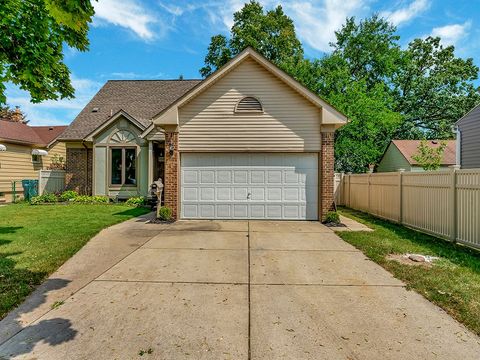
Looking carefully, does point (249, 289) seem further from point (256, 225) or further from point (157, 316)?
point (256, 225)

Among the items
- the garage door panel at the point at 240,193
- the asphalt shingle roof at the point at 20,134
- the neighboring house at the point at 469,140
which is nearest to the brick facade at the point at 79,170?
the asphalt shingle roof at the point at 20,134

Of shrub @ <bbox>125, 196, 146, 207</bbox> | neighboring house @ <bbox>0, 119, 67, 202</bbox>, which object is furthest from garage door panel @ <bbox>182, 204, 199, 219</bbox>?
neighboring house @ <bbox>0, 119, 67, 202</bbox>

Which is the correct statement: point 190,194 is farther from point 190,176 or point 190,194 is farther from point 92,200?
point 92,200

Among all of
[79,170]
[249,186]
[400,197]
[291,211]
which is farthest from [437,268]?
[79,170]

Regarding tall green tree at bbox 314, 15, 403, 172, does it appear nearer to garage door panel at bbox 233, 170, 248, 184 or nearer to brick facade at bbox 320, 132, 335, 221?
brick facade at bbox 320, 132, 335, 221

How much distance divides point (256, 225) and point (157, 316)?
634 cm

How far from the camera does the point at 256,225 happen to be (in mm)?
9633

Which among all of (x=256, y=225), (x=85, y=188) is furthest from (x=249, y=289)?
(x=85, y=188)

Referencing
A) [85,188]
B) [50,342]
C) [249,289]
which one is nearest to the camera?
[50,342]

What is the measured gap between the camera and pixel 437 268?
5.22 meters

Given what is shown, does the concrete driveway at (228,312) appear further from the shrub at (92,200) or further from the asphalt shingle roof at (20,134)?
the asphalt shingle roof at (20,134)

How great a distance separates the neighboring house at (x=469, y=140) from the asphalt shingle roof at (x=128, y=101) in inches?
640

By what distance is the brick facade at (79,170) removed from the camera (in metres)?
16.8

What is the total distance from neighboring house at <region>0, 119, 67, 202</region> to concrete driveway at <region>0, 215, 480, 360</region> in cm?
1522
